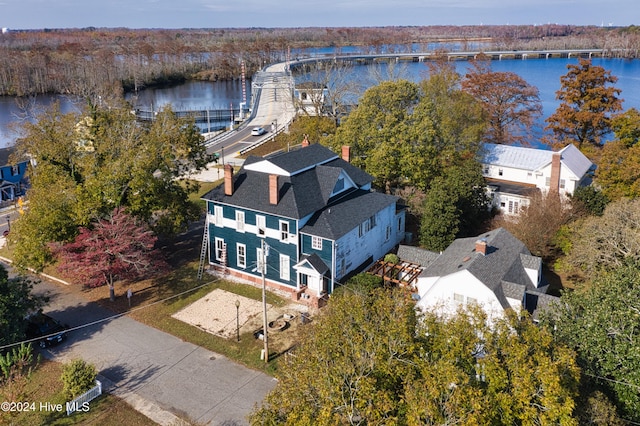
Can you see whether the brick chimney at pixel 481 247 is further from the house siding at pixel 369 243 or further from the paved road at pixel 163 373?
the paved road at pixel 163 373

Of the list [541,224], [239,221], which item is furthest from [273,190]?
[541,224]

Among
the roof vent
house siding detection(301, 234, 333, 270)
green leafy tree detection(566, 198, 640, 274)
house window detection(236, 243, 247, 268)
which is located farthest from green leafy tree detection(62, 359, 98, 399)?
green leafy tree detection(566, 198, 640, 274)

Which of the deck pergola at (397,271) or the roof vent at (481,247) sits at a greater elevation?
the roof vent at (481,247)

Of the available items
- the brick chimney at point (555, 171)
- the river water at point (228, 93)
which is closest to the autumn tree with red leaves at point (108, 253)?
the brick chimney at point (555, 171)

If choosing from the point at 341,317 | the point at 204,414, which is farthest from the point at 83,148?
the point at 341,317

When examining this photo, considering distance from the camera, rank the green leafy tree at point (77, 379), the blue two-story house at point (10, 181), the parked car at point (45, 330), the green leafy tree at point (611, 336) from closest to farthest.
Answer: the green leafy tree at point (611, 336) < the green leafy tree at point (77, 379) < the parked car at point (45, 330) < the blue two-story house at point (10, 181)

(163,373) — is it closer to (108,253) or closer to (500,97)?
(108,253)

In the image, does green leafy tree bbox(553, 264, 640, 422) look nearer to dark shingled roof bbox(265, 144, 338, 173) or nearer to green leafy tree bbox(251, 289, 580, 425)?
green leafy tree bbox(251, 289, 580, 425)
